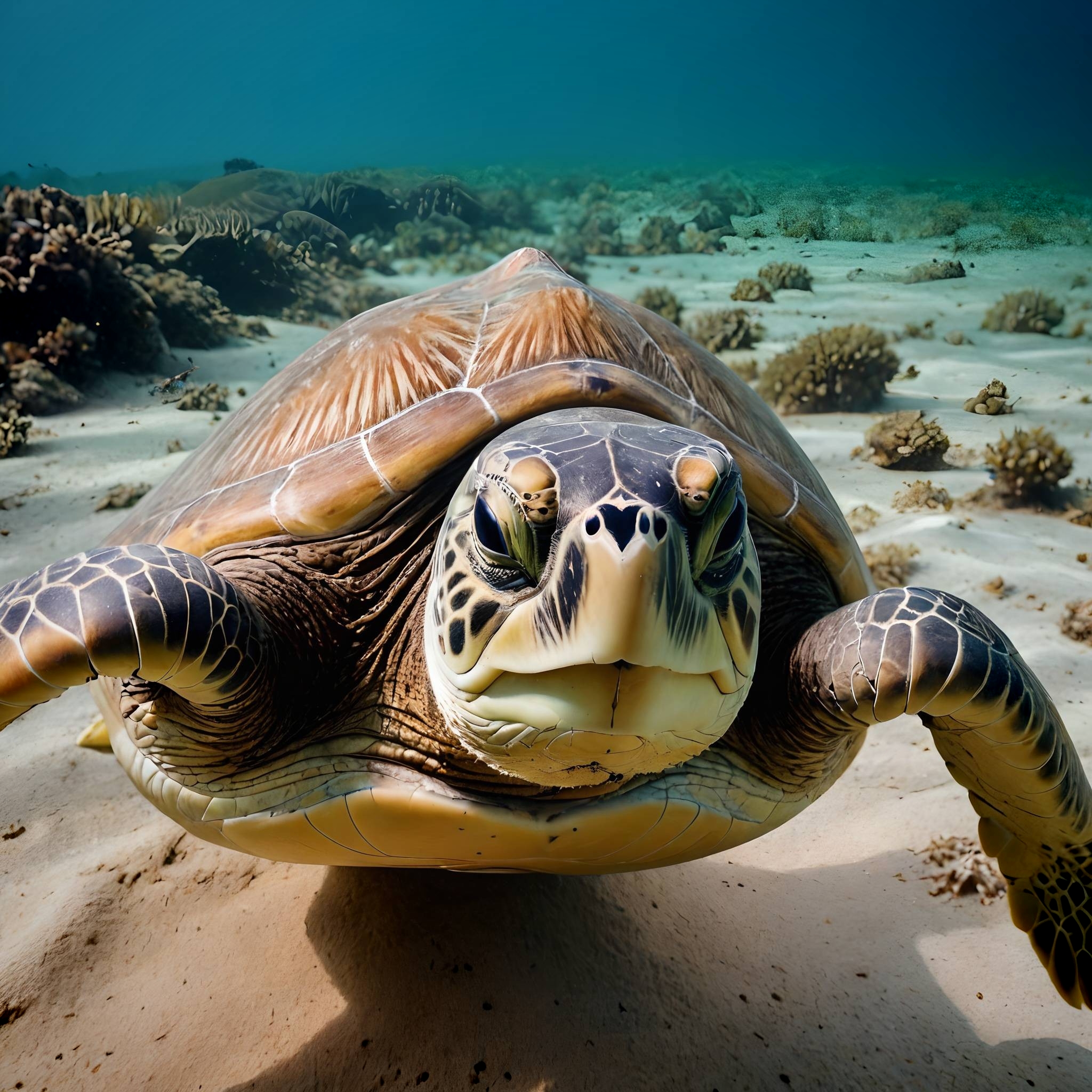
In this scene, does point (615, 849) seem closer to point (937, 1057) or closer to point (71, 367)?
point (937, 1057)

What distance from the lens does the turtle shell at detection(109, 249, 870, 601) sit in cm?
171

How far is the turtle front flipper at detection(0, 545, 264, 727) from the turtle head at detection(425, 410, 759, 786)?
18.1 inches

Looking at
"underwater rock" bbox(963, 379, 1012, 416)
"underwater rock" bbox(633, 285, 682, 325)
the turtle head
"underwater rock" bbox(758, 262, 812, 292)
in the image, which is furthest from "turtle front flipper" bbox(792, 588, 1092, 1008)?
"underwater rock" bbox(633, 285, 682, 325)

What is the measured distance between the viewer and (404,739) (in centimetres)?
157

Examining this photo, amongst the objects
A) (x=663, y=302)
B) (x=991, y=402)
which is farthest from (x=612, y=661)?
(x=663, y=302)

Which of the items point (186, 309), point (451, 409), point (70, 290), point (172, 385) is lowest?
point (172, 385)

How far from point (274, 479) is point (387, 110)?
10066 centimetres

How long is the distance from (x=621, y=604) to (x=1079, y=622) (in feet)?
11.6

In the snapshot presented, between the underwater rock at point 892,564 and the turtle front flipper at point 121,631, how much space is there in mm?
3477

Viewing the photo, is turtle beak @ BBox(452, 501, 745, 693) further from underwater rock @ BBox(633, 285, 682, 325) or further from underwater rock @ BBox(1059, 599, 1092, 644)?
underwater rock @ BBox(633, 285, 682, 325)

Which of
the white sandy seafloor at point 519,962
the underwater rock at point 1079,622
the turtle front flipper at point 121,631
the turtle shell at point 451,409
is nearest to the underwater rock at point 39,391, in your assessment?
the white sandy seafloor at point 519,962

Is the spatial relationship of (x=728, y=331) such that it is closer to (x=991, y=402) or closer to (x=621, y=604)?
(x=991, y=402)

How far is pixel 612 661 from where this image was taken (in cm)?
91

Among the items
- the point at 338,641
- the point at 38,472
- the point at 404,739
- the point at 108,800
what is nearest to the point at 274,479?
the point at 338,641
